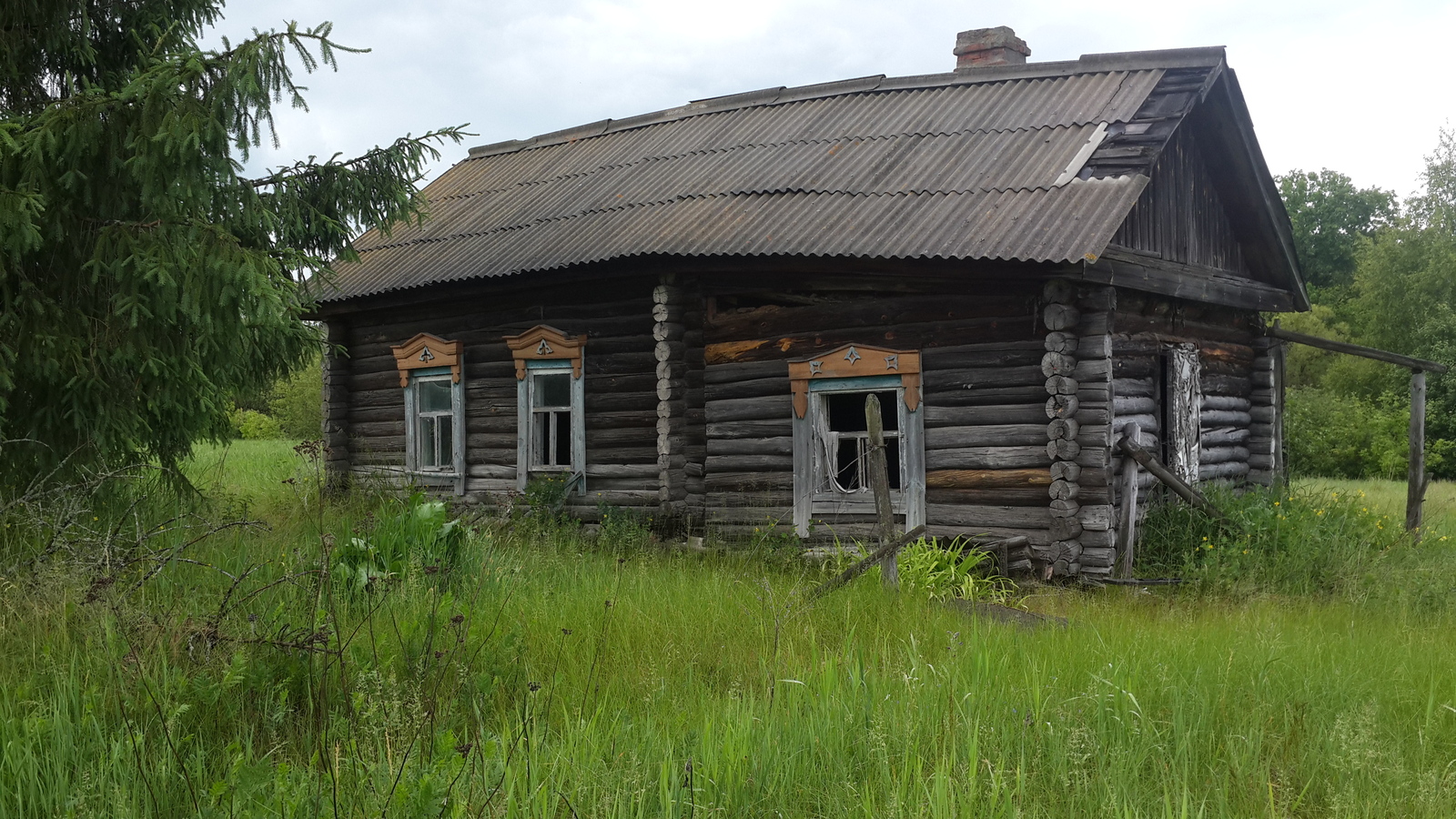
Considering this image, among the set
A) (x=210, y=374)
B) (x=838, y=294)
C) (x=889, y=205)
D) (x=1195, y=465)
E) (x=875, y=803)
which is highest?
(x=889, y=205)

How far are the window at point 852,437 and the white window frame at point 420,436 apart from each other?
4.60 meters

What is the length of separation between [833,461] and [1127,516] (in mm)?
2665

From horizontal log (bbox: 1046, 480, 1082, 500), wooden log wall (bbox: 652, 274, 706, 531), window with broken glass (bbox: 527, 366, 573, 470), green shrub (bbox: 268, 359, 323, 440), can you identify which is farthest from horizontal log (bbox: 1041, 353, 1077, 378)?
green shrub (bbox: 268, 359, 323, 440)

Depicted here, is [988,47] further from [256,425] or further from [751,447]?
[256,425]

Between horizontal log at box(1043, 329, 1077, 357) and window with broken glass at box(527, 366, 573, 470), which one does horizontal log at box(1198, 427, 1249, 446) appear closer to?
horizontal log at box(1043, 329, 1077, 357)

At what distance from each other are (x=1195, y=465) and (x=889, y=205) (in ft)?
14.1

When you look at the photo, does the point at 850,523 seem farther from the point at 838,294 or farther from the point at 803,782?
the point at 803,782

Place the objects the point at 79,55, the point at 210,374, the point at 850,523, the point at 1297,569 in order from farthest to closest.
→ the point at 850,523, the point at 1297,569, the point at 210,374, the point at 79,55

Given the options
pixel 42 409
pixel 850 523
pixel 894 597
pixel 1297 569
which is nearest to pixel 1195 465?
pixel 1297 569

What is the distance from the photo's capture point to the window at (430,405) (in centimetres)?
1310

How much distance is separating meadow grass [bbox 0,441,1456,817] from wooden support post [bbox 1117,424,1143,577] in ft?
8.27

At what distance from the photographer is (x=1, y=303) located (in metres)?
6.72

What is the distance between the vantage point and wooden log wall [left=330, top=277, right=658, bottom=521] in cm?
1157

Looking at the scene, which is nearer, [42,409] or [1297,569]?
[42,409]
